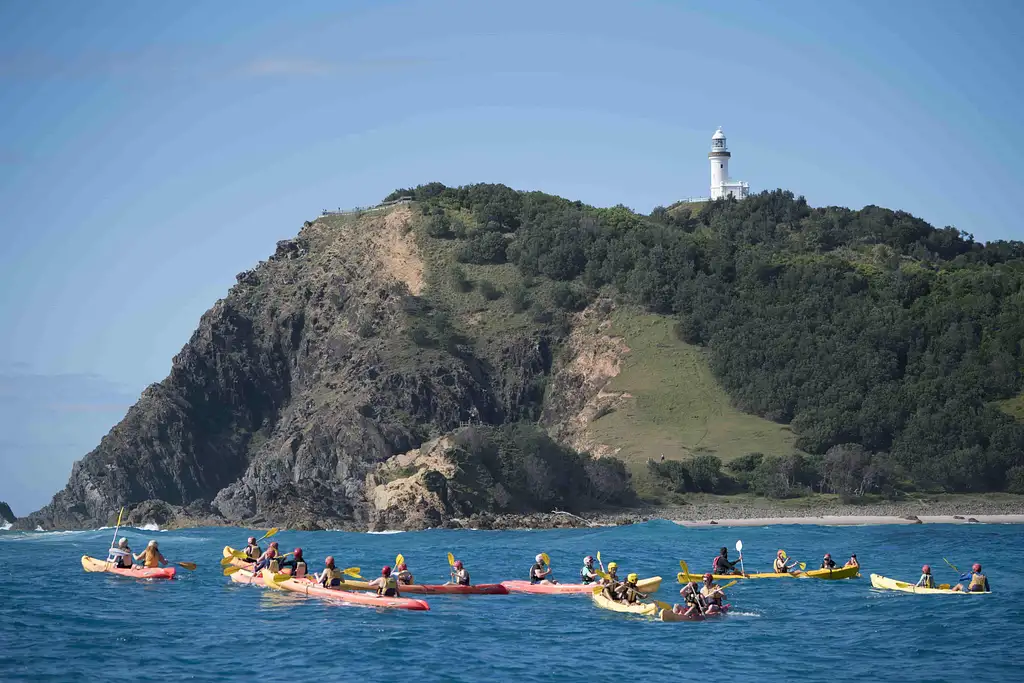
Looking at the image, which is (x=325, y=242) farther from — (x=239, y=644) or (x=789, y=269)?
(x=239, y=644)

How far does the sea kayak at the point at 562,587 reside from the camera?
2324 inches

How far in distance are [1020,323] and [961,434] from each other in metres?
18.8

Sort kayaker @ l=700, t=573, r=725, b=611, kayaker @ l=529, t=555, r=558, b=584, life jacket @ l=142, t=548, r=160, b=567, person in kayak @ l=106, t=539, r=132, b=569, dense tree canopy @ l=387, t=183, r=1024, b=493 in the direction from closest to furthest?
1. kayaker @ l=700, t=573, r=725, b=611
2. kayaker @ l=529, t=555, r=558, b=584
3. person in kayak @ l=106, t=539, r=132, b=569
4. life jacket @ l=142, t=548, r=160, b=567
5. dense tree canopy @ l=387, t=183, r=1024, b=493

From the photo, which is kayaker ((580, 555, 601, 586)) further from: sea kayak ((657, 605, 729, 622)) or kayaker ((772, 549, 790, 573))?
kayaker ((772, 549, 790, 573))

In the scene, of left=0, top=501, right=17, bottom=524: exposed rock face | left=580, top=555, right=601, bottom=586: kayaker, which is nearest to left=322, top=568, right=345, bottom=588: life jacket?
left=580, top=555, right=601, bottom=586: kayaker

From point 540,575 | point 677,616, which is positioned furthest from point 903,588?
point 540,575

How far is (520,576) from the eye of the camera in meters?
70.6

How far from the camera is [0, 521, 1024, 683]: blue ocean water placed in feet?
142

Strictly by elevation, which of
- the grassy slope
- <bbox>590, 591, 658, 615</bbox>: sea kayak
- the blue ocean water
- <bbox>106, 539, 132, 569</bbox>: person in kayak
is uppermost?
the grassy slope

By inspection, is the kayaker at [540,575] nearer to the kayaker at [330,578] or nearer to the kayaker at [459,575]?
the kayaker at [459,575]

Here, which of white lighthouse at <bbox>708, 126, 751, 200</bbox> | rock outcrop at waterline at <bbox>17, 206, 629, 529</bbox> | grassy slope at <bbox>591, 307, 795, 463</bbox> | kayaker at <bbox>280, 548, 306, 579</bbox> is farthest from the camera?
white lighthouse at <bbox>708, 126, 751, 200</bbox>

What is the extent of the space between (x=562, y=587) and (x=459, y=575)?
176 inches

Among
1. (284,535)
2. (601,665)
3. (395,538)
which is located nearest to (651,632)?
(601,665)

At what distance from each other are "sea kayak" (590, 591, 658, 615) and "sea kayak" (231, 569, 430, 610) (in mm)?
6744
